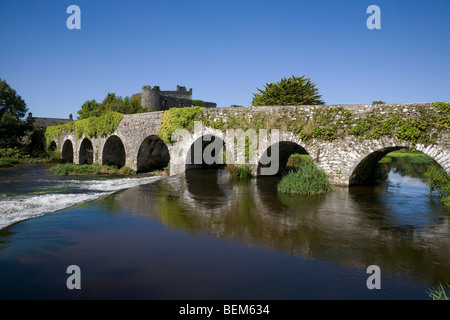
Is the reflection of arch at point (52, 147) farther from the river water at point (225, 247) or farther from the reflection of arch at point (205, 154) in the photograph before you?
the river water at point (225, 247)

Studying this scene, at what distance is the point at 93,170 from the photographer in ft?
69.7

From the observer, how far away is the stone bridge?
10.9 metres

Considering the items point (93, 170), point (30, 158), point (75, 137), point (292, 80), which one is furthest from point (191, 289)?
point (30, 158)

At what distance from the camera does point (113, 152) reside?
81.7 feet

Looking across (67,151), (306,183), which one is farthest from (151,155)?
(67,151)

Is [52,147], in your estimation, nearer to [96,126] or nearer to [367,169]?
[96,126]

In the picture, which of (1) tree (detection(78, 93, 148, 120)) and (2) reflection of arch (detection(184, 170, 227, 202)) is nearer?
(2) reflection of arch (detection(184, 170, 227, 202))

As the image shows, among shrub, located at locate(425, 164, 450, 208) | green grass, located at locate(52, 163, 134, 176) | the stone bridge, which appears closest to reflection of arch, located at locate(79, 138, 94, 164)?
green grass, located at locate(52, 163, 134, 176)

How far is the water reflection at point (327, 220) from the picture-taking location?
5.28m

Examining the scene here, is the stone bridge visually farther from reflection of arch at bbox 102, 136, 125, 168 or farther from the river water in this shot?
reflection of arch at bbox 102, 136, 125, 168

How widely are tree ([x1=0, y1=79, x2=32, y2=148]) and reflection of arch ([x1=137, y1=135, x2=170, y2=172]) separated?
70.6 ft

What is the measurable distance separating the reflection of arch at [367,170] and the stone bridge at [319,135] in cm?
5

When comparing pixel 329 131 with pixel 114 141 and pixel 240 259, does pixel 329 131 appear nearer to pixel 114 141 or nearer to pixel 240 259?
pixel 240 259

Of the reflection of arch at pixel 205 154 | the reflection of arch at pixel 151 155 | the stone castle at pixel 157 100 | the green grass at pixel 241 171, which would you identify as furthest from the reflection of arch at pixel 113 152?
the stone castle at pixel 157 100
